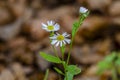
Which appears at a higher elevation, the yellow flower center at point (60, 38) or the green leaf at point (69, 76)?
the yellow flower center at point (60, 38)

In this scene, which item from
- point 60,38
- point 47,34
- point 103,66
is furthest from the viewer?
point 47,34

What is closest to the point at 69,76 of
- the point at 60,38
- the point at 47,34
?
the point at 60,38

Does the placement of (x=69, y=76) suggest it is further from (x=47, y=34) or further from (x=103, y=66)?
(x=47, y=34)

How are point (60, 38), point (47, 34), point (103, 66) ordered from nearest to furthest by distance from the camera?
point (60, 38)
point (103, 66)
point (47, 34)

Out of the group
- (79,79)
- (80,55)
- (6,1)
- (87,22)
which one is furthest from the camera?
(6,1)

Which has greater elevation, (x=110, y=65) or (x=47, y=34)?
(x=47, y=34)

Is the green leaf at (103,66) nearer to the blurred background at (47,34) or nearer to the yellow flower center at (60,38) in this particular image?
the blurred background at (47,34)

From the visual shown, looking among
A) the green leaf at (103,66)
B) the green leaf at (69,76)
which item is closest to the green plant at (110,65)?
the green leaf at (103,66)

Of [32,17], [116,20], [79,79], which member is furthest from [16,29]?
[79,79]

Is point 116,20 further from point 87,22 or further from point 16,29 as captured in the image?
point 16,29
